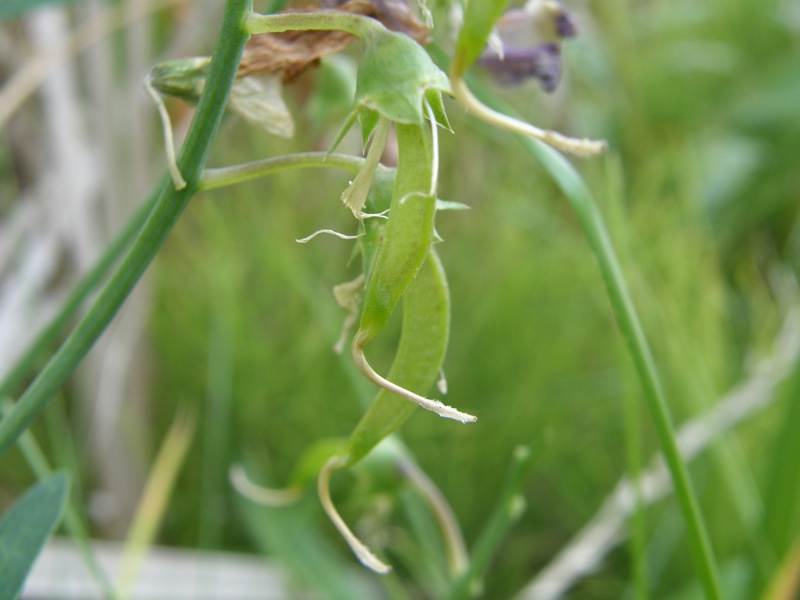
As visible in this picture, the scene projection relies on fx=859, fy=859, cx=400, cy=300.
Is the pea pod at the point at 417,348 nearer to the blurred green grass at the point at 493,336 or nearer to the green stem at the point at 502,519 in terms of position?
the green stem at the point at 502,519

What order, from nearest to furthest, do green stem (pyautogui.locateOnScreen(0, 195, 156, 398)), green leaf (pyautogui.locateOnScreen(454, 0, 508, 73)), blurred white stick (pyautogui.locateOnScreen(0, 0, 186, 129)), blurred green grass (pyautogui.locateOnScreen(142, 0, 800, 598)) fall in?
1. green leaf (pyautogui.locateOnScreen(454, 0, 508, 73))
2. green stem (pyautogui.locateOnScreen(0, 195, 156, 398))
3. blurred white stick (pyautogui.locateOnScreen(0, 0, 186, 129))
4. blurred green grass (pyautogui.locateOnScreen(142, 0, 800, 598))

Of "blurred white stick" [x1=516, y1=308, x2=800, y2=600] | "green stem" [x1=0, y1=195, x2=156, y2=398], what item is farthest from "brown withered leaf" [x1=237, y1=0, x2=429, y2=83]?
"blurred white stick" [x1=516, y1=308, x2=800, y2=600]

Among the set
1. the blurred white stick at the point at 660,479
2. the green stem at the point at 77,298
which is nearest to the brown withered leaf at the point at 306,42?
the green stem at the point at 77,298

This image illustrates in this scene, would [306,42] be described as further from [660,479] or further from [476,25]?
[660,479]

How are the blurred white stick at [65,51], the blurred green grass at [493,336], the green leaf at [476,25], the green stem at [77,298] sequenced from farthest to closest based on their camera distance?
the blurred green grass at [493,336] < the blurred white stick at [65,51] < the green stem at [77,298] < the green leaf at [476,25]

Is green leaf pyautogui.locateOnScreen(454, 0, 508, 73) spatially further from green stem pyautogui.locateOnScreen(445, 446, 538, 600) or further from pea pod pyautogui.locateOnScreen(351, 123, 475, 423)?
green stem pyautogui.locateOnScreen(445, 446, 538, 600)
